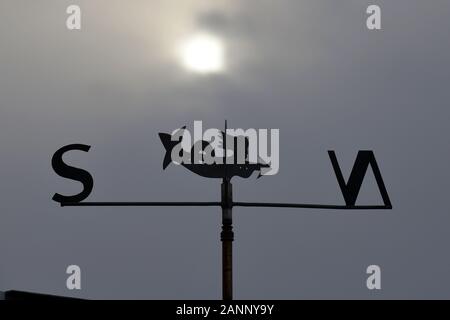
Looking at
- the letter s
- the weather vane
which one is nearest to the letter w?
the weather vane

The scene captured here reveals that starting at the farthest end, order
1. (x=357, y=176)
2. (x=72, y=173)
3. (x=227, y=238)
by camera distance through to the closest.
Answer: (x=357, y=176) < (x=72, y=173) < (x=227, y=238)

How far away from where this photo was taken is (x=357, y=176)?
992 centimetres

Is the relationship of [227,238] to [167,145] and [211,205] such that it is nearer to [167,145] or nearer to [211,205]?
[211,205]

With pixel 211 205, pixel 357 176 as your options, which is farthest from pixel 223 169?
pixel 357 176

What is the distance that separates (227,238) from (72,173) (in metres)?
2.33

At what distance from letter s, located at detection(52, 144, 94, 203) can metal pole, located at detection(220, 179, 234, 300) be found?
1.81 metres

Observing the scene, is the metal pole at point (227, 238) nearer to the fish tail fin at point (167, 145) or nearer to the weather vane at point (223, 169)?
the weather vane at point (223, 169)
